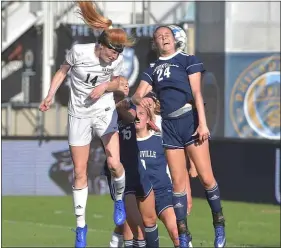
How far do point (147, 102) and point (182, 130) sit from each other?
0.52 metres

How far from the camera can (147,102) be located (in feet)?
31.6

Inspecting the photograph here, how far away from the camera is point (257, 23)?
20062mm

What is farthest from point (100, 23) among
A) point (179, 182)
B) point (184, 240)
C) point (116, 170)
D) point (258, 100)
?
point (258, 100)

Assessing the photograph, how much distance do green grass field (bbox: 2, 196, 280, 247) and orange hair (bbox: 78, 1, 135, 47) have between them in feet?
16.0

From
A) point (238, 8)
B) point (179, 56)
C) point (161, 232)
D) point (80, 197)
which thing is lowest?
point (161, 232)

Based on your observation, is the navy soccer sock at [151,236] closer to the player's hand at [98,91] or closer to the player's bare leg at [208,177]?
the player's bare leg at [208,177]

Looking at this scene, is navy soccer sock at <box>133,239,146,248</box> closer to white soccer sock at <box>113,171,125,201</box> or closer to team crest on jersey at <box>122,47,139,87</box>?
white soccer sock at <box>113,171,125,201</box>

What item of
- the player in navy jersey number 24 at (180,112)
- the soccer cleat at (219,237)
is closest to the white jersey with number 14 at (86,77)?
the player in navy jersey number 24 at (180,112)

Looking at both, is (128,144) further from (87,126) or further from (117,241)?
(117,241)

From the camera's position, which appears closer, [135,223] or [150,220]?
[150,220]

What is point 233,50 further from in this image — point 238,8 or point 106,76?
point 106,76

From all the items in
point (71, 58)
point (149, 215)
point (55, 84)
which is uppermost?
point (71, 58)

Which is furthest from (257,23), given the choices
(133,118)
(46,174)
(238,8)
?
(133,118)

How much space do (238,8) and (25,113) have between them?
6.10 meters
